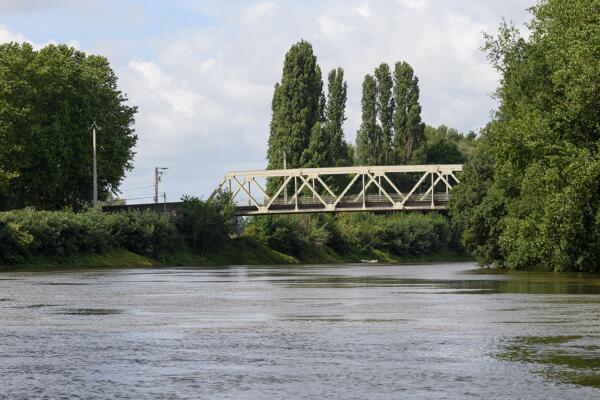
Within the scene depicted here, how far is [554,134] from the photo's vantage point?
51.6m

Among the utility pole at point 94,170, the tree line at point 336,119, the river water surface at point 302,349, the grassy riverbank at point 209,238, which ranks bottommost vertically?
the river water surface at point 302,349

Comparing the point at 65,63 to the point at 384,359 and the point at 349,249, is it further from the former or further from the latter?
the point at 384,359

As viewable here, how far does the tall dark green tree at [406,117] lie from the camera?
138 meters

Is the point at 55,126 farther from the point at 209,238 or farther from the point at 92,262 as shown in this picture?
the point at 209,238

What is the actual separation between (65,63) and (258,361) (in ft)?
273

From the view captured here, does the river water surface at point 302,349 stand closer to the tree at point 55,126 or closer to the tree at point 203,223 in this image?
the tree at point 55,126

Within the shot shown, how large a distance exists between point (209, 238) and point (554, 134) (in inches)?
2423

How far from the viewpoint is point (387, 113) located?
14162 cm

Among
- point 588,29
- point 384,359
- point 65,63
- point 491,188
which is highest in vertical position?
point 65,63

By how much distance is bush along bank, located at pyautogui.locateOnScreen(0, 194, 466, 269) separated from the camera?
264ft

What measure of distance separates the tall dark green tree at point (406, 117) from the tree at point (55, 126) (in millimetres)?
45374

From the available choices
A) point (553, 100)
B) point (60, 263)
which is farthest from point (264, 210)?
point (553, 100)

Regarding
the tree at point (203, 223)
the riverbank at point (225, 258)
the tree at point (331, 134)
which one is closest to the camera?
the riverbank at point (225, 258)

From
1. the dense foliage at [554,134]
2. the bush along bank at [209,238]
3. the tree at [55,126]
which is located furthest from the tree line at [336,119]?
the dense foliage at [554,134]
